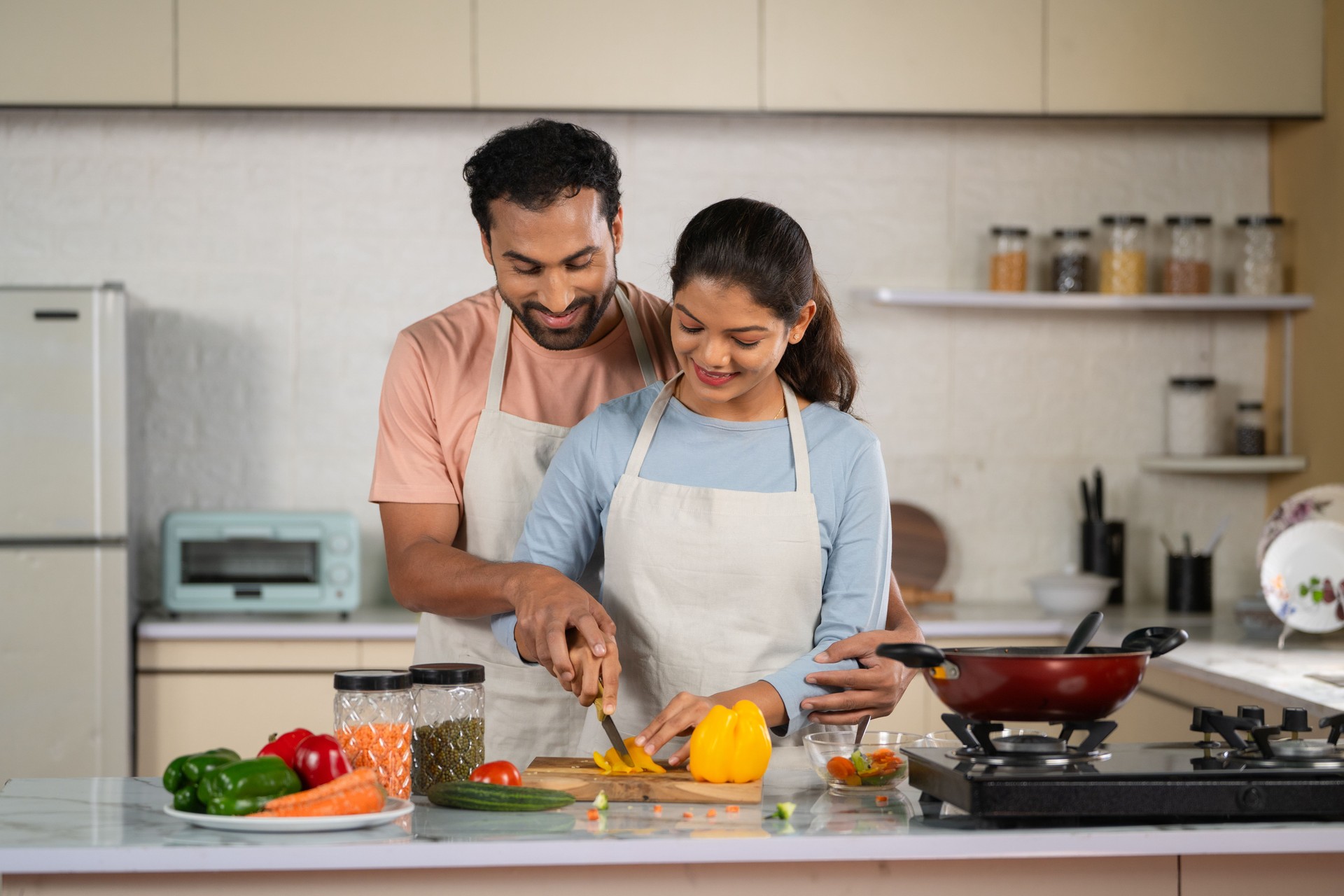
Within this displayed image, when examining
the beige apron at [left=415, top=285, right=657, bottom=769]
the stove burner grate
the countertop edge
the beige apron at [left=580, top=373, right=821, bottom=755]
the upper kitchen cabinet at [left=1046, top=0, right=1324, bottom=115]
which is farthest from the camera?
the upper kitchen cabinet at [left=1046, top=0, right=1324, bottom=115]

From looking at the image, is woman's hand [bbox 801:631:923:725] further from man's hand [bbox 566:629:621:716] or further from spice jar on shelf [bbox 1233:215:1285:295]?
spice jar on shelf [bbox 1233:215:1285:295]

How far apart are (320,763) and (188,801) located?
0.45 ft

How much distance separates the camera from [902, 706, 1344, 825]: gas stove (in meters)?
1.28

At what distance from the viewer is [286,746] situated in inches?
54.7

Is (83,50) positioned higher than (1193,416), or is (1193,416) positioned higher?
(83,50)

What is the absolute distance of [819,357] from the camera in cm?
186

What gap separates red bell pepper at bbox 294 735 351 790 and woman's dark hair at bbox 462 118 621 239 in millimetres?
758

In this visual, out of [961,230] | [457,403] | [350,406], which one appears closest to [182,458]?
[350,406]

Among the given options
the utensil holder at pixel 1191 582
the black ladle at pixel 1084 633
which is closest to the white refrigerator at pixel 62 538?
the black ladle at pixel 1084 633

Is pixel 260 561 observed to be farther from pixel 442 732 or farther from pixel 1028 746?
pixel 1028 746

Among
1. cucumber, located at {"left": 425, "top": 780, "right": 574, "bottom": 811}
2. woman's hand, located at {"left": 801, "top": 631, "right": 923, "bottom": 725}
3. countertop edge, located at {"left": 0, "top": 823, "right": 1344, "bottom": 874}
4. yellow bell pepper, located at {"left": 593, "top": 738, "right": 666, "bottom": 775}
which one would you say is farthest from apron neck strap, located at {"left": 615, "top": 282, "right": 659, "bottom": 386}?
countertop edge, located at {"left": 0, "top": 823, "right": 1344, "bottom": 874}

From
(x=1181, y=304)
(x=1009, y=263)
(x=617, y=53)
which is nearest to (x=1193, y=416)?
(x=1181, y=304)

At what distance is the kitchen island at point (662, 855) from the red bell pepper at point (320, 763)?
74 millimetres

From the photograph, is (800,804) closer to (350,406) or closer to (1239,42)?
(350,406)
